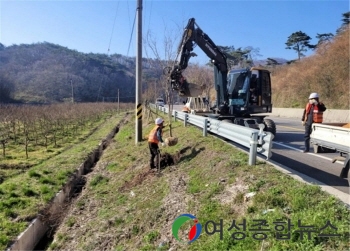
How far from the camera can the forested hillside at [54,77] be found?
264 ft

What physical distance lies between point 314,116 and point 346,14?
3755 centimetres

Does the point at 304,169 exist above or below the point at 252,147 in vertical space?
below

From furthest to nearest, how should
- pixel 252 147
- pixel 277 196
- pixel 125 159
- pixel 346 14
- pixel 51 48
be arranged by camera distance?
pixel 51 48
pixel 346 14
pixel 125 159
pixel 252 147
pixel 277 196

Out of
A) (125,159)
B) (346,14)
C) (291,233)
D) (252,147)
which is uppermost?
(346,14)

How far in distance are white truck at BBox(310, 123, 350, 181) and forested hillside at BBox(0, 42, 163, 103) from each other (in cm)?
7555

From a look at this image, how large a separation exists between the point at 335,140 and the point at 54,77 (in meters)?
100

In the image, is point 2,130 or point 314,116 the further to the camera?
point 2,130

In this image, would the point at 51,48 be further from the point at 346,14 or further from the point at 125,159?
the point at 125,159

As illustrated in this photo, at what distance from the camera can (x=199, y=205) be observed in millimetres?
4711

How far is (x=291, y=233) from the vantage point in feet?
10.1

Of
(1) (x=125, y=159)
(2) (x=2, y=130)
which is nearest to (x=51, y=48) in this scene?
(2) (x=2, y=130)
